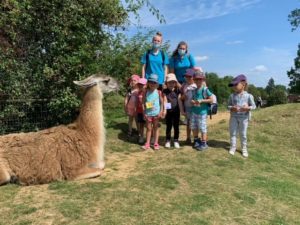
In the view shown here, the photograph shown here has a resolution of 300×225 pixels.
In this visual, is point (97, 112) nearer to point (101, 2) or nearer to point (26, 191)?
point (26, 191)

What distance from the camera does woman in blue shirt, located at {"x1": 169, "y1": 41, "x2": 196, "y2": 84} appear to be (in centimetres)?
916

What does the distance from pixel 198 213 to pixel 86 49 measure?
5.22 metres

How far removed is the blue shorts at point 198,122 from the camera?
834 cm

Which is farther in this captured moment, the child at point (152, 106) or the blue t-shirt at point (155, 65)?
the blue t-shirt at point (155, 65)

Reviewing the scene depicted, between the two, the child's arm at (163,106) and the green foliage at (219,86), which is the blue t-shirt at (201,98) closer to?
the child's arm at (163,106)

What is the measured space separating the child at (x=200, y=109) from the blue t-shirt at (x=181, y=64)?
3.08 ft

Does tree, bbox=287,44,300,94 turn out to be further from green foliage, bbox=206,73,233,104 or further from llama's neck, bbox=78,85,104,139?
llama's neck, bbox=78,85,104,139

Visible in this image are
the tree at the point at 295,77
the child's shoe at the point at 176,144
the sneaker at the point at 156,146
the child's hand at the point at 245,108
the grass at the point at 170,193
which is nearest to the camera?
the grass at the point at 170,193

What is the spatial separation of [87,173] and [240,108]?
3.47 metres

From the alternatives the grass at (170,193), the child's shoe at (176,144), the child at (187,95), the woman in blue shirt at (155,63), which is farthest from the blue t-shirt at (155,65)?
the grass at (170,193)

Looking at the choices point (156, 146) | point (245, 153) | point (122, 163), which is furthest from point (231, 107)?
point (122, 163)

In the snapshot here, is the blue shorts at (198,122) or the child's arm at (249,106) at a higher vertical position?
the child's arm at (249,106)

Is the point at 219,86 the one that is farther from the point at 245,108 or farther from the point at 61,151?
the point at 61,151

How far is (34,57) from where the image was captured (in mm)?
9094
